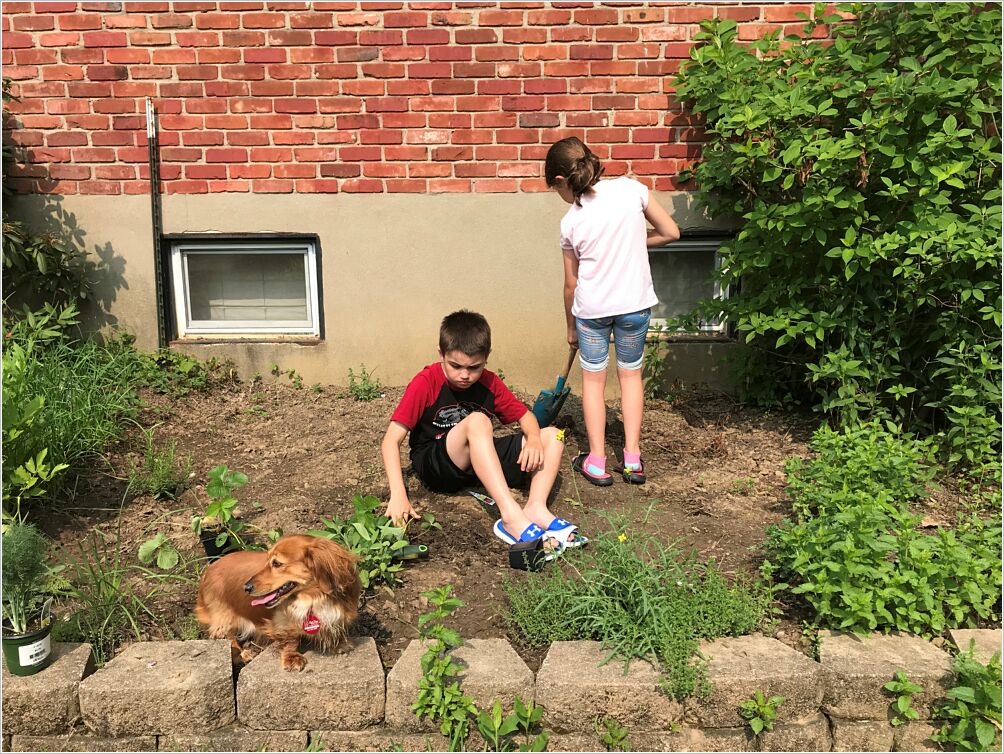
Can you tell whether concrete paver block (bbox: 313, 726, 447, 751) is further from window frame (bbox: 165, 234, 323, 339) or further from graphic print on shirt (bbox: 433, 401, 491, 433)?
window frame (bbox: 165, 234, 323, 339)

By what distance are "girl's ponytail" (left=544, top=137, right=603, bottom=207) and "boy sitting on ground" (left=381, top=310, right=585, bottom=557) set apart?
0.87 metres

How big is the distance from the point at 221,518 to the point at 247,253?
8.61 feet

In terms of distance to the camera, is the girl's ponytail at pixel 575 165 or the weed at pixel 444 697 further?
the girl's ponytail at pixel 575 165

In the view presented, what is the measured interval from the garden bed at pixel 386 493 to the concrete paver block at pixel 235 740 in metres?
0.36

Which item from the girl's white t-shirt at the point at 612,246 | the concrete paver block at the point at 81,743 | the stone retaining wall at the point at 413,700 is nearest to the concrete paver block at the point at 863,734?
the stone retaining wall at the point at 413,700

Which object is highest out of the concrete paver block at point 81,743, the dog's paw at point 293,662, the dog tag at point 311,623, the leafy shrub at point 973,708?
the dog tag at point 311,623

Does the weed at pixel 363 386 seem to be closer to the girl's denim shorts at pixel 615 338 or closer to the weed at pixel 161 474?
the weed at pixel 161 474

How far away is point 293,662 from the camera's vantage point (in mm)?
2541

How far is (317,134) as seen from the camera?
4.96 metres

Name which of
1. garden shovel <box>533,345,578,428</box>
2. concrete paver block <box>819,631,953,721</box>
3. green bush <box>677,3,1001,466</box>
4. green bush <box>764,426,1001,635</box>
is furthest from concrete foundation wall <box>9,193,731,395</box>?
concrete paver block <box>819,631,953,721</box>

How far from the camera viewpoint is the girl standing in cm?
388

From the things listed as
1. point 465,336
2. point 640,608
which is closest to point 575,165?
point 465,336

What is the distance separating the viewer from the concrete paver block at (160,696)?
249cm

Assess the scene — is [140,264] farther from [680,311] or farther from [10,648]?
[680,311]
